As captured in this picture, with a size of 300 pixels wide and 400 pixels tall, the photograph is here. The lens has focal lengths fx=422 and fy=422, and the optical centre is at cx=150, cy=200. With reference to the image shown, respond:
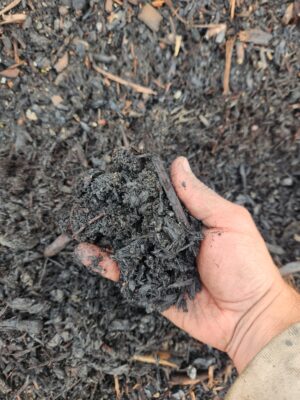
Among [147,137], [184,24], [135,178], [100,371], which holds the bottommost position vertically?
[100,371]

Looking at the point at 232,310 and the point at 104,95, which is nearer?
the point at 232,310

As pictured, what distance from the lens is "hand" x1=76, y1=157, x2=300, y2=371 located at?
2.24 meters

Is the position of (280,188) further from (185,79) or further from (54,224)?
(54,224)

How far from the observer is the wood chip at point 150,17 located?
8.41 ft

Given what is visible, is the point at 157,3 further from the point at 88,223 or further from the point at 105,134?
the point at 88,223

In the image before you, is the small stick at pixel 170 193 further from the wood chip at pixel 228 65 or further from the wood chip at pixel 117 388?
the wood chip at pixel 117 388

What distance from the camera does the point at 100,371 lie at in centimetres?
243

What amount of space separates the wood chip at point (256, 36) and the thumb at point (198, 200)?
100cm

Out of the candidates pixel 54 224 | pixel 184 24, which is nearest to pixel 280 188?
pixel 184 24

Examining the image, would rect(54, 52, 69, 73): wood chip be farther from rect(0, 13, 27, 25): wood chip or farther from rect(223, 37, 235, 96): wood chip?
rect(223, 37, 235, 96): wood chip

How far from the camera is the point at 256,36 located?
8.84 ft

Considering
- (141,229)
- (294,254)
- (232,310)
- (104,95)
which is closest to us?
(141,229)

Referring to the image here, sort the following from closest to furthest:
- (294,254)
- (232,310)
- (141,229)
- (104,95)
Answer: (141,229) → (232,310) → (104,95) → (294,254)

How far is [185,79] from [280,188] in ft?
3.36
